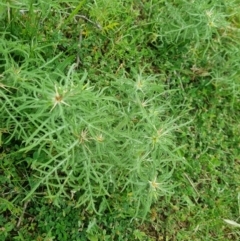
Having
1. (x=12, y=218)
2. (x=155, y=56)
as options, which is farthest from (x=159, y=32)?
(x=12, y=218)

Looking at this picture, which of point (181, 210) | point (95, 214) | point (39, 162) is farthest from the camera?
point (181, 210)

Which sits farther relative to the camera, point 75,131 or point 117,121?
point 117,121

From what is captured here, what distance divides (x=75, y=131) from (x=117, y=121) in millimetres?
388

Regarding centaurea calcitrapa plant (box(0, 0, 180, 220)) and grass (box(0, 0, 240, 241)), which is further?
grass (box(0, 0, 240, 241))

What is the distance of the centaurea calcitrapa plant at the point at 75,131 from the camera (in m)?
1.98

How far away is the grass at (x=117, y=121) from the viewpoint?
2.10 meters

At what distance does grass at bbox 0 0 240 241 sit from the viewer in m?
2.10

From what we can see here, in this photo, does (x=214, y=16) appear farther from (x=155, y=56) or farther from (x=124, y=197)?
(x=124, y=197)

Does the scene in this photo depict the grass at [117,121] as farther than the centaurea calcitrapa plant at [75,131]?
Yes

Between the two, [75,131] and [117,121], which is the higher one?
[75,131]

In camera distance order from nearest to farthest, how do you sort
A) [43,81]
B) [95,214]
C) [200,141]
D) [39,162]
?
[43,81] < [39,162] < [95,214] < [200,141]

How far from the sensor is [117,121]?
2.34m

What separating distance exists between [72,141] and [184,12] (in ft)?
4.06

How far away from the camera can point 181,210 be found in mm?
2750
